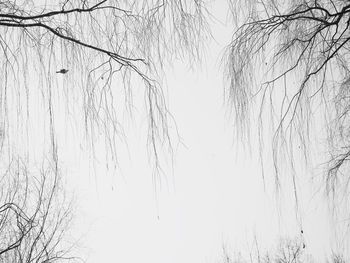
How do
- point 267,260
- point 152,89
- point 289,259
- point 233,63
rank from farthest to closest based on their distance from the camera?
point 267,260
point 289,259
point 233,63
point 152,89

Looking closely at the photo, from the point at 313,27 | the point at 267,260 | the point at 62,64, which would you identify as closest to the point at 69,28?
the point at 62,64

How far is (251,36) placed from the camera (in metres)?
2.13

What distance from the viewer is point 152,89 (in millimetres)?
2018

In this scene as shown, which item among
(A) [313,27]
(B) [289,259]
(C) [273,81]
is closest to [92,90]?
(C) [273,81]

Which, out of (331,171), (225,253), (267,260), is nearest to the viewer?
(331,171)

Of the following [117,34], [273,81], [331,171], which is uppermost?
[117,34]

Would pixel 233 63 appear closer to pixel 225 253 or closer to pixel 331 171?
pixel 331 171

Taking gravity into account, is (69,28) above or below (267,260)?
above

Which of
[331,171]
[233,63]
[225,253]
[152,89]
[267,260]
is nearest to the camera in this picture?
[152,89]

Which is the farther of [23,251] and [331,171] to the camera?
[23,251]

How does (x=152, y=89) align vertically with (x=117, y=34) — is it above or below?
below

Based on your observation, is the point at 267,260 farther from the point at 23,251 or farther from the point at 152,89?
the point at 152,89

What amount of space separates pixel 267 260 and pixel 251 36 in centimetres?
2974

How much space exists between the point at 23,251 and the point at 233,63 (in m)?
5.05
